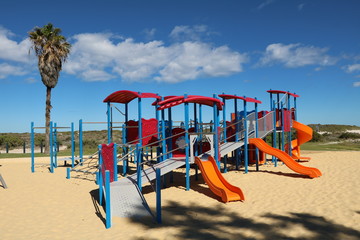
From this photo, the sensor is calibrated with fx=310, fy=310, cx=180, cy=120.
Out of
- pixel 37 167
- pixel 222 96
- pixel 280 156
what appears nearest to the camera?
pixel 280 156

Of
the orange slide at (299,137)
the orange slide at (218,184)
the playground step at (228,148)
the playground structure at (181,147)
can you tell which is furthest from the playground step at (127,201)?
the orange slide at (299,137)

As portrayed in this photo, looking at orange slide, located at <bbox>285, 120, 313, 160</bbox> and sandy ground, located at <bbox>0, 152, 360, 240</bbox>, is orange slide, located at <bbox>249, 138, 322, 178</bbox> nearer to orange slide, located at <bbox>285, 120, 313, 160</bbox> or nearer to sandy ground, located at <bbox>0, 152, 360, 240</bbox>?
sandy ground, located at <bbox>0, 152, 360, 240</bbox>

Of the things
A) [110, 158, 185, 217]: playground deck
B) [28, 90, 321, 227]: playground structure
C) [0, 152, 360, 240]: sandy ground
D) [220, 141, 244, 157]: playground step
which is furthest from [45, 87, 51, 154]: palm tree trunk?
[110, 158, 185, 217]: playground deck

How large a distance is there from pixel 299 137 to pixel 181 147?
9.63 m

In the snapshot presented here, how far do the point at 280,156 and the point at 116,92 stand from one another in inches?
294

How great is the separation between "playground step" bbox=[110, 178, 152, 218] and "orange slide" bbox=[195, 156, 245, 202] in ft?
7.59

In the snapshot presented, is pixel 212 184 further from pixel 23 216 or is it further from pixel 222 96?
pixel 222 96

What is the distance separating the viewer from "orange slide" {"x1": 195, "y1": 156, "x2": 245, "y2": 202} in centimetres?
891

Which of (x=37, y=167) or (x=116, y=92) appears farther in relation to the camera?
(x=37, y=167)

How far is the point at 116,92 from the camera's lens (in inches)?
521

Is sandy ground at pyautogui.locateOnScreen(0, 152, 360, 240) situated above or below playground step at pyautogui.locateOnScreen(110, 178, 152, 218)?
below

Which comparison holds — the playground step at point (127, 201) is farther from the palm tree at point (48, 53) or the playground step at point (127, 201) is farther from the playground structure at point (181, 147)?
the palm tree at point (48, 53)

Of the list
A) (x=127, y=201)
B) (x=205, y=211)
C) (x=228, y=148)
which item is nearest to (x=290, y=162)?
(x=228, y=148)

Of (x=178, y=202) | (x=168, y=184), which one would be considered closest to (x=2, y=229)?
(x=178, y=202)
